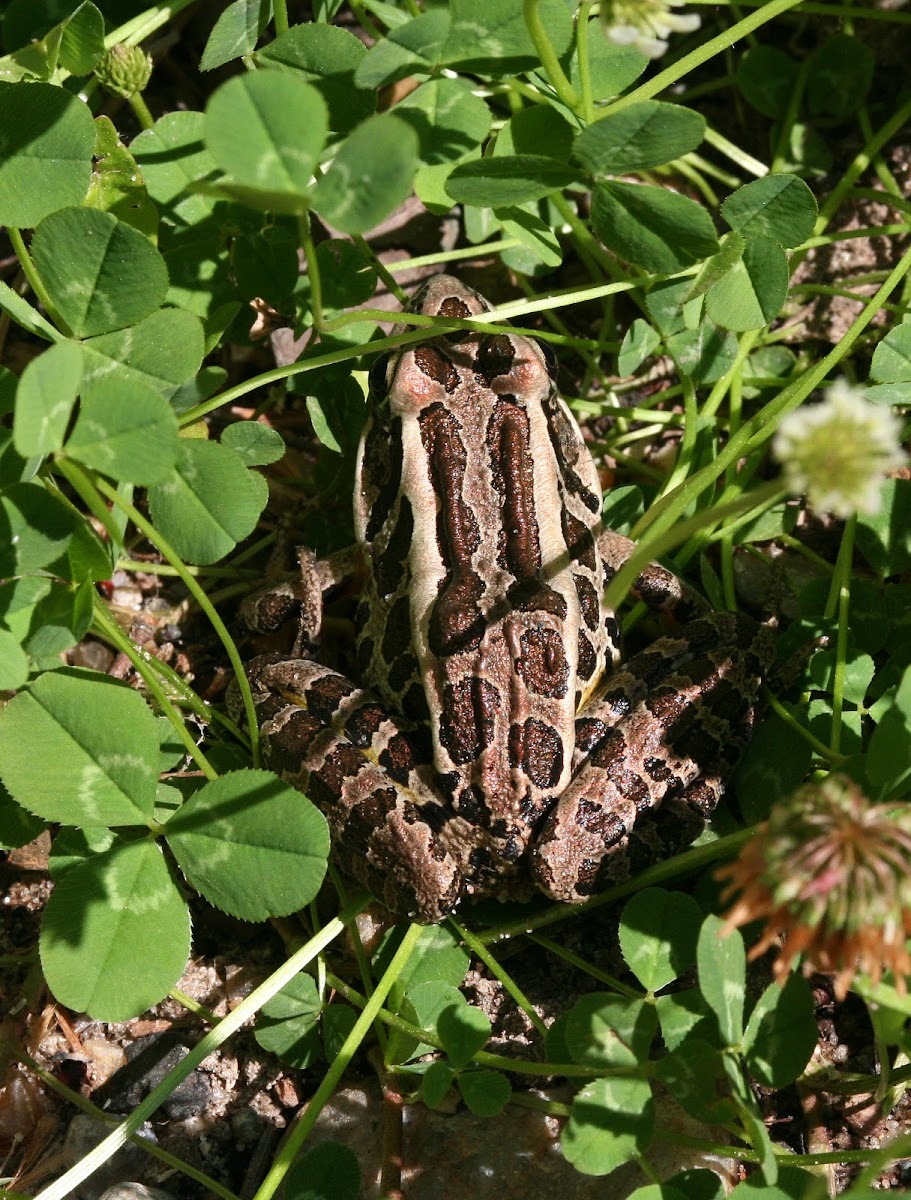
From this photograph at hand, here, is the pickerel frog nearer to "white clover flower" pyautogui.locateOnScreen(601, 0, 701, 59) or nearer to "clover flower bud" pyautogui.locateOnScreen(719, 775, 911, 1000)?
"clover flower bud" pyautogui.locateOnScreen(719, 775, 911, 1000)

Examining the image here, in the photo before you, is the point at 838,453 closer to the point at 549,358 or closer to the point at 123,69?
the point at 549,358

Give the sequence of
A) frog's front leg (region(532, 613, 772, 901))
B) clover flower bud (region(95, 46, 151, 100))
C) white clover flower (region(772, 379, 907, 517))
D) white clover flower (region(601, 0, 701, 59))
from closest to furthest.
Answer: white clover flower (region(772, 379, 907, 517)), white clover flower (region(601, 0, 701, 59)), frog's front leg (region(532, 613, 772, 901)), clover flower bud (region(95, 46, 151, 100))

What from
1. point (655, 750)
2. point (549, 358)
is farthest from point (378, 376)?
point (655, 750)

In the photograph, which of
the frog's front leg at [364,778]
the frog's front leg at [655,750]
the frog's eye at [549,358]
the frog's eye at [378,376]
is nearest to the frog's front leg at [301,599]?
the frog's front leg at [364,778]

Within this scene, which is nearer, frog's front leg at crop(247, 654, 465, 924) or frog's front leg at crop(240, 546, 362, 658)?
frog's front leg at crop(247, 654, 465, 924)

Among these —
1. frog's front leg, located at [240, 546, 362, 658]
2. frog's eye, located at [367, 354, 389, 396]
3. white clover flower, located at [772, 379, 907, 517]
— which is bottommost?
frog's front leg, located at [240, 546, 362, 658]

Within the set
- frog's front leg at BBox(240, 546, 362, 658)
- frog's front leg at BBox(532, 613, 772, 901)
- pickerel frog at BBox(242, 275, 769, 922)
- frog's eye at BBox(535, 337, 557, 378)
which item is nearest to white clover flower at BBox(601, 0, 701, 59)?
pickerel frog at BBox(242, 275, 769, 922)
